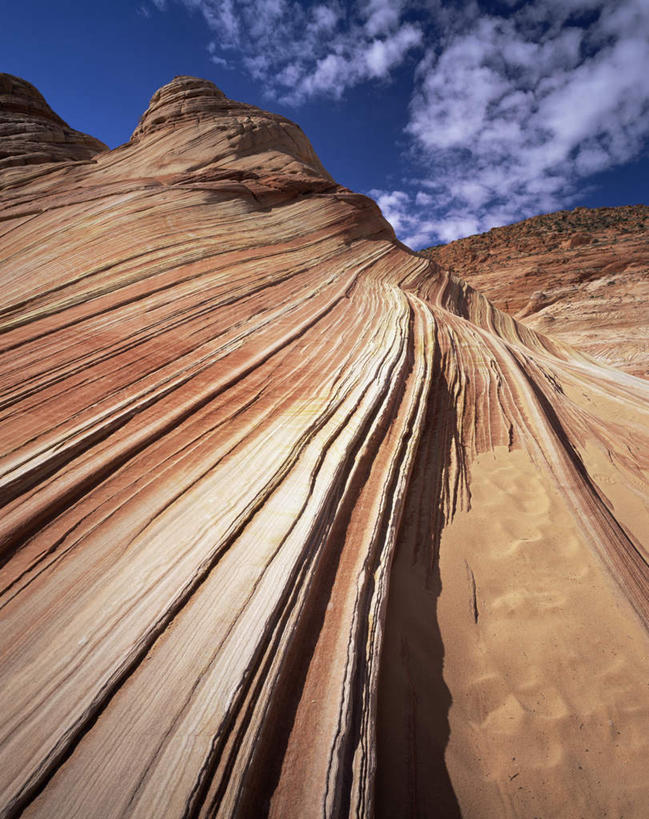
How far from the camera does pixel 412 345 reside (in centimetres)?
473

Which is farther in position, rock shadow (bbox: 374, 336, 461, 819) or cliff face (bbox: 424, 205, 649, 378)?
cliff face (bbox: 424, 205, 649, 378)

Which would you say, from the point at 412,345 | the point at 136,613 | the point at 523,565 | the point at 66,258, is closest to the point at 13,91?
the point at 66,258

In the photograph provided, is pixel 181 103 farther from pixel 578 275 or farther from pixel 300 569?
pixel 578 275

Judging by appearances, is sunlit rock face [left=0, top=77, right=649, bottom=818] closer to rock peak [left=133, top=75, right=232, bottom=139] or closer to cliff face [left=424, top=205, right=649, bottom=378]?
rock peak [left=133, top=75, right=232, bottom=139]

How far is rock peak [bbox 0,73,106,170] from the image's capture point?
1004cm

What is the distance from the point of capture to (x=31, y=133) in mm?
10930

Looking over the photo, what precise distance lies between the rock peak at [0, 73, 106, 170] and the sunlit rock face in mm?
8610

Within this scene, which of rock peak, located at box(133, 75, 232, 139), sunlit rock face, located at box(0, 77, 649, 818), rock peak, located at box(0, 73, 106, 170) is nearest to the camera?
sunlit rock face, located at box(0, 77, 649, 818)

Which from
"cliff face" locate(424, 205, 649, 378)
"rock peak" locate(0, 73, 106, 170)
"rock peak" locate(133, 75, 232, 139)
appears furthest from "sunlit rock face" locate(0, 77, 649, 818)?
"cliff face" locate(424, 205, 649, 378)

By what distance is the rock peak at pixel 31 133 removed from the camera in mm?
10038

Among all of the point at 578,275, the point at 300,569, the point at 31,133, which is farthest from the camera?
the point at 578,275

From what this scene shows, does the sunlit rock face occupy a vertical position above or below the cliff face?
above

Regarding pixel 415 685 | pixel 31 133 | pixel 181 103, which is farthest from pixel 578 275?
pixel 31 133

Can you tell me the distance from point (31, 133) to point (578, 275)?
77.1 feet
